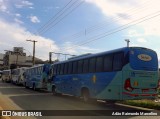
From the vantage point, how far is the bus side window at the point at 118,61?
15428 millimetres

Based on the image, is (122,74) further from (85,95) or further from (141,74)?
(85,95)

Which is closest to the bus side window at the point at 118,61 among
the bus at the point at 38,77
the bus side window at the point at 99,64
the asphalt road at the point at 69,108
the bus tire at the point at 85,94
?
the bus side window at the point at 99,64

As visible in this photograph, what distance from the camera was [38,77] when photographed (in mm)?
32750

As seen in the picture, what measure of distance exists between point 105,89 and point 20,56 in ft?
421

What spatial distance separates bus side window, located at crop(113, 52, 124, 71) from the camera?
15.4 m

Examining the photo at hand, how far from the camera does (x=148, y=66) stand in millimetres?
16141

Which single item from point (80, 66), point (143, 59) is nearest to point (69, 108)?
point (143, 59)

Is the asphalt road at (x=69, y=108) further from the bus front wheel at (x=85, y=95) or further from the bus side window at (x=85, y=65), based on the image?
the bus side window at (x=85, y=65)

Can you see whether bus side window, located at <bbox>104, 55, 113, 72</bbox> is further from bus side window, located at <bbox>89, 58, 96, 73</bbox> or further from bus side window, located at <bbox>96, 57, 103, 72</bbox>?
bus side window, located at <bbox>89, 58, 96, 73</bbox>

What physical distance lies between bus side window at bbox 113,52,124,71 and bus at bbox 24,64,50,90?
15857mm

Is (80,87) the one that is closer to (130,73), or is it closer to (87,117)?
(130,73)

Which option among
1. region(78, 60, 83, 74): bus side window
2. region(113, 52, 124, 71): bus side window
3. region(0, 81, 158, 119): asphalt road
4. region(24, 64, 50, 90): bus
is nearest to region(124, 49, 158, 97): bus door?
region(113, 52, 124, 71): bus side window

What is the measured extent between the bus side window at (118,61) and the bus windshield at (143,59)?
0.48 meters

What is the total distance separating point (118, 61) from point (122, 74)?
33.3 inches
